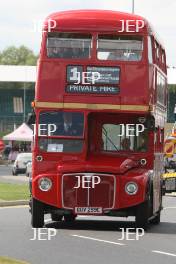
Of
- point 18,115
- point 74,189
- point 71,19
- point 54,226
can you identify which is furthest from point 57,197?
point 18,115

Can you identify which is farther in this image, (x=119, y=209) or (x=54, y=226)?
(x=54, y=226)

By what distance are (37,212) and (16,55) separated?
14370 cm

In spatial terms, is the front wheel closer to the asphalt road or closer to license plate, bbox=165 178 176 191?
the asphalt road

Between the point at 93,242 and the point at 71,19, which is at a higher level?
the point at 71,19

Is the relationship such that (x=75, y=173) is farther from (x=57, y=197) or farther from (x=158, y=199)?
(x=158, y=199)

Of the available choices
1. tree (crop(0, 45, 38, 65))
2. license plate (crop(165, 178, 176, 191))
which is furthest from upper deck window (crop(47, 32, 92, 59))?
tree (crop(0, 45, 38, 65))

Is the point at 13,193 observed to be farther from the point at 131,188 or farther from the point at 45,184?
the point at 131,188

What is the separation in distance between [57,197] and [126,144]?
188cm

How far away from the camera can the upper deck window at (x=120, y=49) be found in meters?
19.1

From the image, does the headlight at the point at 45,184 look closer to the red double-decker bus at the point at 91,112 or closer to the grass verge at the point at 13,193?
the red double-decker bus at the point at 91,112

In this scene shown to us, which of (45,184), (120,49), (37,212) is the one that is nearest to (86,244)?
(45,184)

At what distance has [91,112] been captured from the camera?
1912 cm

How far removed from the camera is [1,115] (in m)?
111

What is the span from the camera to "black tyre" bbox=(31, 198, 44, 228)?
61.7 feet
